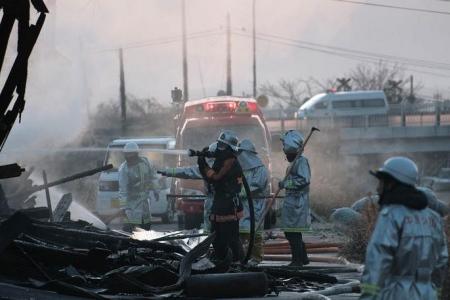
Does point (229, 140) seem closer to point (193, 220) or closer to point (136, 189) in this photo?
point (136, 189)

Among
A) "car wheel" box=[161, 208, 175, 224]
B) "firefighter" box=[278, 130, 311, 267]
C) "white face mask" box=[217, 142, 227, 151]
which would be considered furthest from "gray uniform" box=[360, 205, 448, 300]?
"car wheel" box=[161, 208, 175, 224]

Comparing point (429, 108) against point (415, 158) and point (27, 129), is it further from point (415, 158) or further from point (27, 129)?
point (27, 129)

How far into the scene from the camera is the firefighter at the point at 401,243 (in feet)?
21.6

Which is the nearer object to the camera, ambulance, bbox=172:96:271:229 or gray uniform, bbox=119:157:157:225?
gray uniform, bbox=119:157:157:225

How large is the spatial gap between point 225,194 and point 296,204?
3.93 ft

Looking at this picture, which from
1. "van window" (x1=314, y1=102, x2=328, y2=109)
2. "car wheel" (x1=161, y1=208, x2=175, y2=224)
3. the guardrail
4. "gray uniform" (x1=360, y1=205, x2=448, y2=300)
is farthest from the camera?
"van window" (x1=314, y1=102, x2=328, y2=109)

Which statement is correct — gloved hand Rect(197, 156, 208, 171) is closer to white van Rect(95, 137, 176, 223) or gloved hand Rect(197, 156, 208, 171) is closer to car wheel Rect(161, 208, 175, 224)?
white van Rect(95, 137, 176, 223)

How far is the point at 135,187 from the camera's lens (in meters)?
15.5

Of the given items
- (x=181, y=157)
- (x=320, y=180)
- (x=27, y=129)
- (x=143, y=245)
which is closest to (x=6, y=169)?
(x=143, y=245)

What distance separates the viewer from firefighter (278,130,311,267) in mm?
13195

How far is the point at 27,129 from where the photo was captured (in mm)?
25922

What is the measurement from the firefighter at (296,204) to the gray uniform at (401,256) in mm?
6394

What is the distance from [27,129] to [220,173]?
1427 centimetres

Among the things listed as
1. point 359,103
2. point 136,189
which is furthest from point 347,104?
point 136,189
